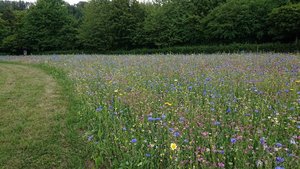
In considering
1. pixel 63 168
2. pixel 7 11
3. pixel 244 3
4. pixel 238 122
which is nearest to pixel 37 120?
pixel 63 168

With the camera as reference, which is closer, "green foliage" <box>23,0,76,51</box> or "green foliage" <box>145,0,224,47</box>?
"green foliage" <box>145,0,224,47</box>

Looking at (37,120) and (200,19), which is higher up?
(200,19)

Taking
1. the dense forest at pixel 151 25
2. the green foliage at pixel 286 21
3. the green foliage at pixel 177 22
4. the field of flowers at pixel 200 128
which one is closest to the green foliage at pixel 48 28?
the dense forest at pixel 151 25

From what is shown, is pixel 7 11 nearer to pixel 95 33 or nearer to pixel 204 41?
pixel 95 33

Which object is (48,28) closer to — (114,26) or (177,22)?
(114,26)

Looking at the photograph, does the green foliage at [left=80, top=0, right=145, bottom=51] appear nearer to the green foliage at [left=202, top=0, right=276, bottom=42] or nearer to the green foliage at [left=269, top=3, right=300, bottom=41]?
the green foliage at [left=202, top=0, right=276, bottom=42]

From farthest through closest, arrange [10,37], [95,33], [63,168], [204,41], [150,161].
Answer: [10,37], [95,33], [204,41], [63,168], [150,161]

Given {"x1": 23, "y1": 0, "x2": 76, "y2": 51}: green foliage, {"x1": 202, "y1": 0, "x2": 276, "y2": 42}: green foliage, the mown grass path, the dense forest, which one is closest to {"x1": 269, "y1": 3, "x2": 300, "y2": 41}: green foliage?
the dense forest

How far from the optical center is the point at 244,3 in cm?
3023

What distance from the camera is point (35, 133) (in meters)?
4.44

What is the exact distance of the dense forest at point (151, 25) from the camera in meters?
28.8

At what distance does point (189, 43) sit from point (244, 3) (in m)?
8.82

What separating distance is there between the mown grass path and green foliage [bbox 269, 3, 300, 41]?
25109 millimetres

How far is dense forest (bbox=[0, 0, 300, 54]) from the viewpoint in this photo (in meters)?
28.8
